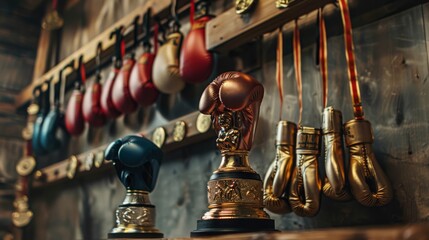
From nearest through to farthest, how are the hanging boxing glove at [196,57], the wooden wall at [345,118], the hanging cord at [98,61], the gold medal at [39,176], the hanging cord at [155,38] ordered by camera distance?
1. the wooden wall at [345,118]
2. the hanging boxing glove at [196,57]
3. the hanging cord at [155,38]
4. the hanging cord at [98,61]
5. the gold medal at [39,176]

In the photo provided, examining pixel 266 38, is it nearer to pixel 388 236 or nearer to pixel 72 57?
pixel 388 236

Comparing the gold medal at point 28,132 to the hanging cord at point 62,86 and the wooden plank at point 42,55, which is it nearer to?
the hanging cord at point 62,86

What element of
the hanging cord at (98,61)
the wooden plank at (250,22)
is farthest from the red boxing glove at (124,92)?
the wooden plank at (250,22)

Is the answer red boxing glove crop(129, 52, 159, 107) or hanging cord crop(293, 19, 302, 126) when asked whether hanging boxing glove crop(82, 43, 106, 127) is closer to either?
red boxing glove crop(129, 52, 159, 107)

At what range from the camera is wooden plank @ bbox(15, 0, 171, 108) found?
1924 mm

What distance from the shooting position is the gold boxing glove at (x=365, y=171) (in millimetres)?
1036

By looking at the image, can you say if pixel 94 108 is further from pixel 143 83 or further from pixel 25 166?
pixel 25 166

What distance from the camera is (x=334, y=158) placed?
1.08 m

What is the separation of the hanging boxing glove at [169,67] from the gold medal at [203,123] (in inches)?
5.9

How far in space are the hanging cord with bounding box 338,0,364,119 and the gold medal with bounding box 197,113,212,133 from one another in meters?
0.51

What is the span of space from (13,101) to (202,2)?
1621 mm

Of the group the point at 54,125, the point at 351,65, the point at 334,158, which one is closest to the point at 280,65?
the point at 351,65

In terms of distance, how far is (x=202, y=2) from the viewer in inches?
67.7

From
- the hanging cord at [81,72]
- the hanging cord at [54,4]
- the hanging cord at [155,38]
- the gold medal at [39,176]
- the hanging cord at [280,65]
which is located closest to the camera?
the hanging cord at [280,65]
